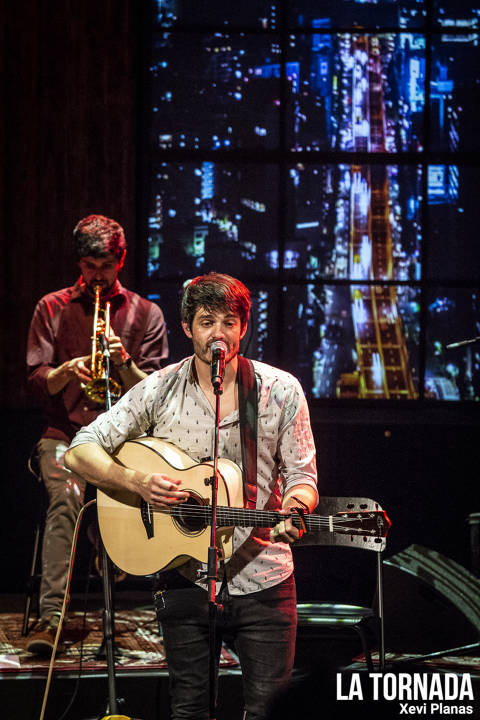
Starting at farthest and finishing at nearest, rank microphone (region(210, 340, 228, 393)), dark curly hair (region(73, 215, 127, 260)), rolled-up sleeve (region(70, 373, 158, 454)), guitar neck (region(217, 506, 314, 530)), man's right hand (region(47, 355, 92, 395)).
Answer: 1. dark curly hair (region(73, 215, 127, 260))
2. man's right hand (region(47, 355, 92, 395))
3. rolled-up sleeve (region(70, 373, 158, 454))
4. guitar neck (region(217, 506, 314, 530))
5. microphone (region(210, 340, 228, 393))

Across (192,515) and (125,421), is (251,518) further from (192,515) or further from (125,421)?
(125,421)

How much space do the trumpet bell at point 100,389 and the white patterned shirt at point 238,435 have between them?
3.25 feet

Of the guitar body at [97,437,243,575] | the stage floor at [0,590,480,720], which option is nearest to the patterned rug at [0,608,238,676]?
the stage floor at [0,590,480,720]

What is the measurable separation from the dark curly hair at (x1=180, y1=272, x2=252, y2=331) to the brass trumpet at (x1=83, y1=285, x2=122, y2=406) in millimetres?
1106

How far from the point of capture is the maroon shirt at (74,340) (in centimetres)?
423

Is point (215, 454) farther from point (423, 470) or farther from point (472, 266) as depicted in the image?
point (472, 266)

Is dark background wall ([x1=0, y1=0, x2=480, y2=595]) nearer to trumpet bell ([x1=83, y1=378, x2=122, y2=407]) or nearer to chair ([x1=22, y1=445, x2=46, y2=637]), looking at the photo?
chair ([x1=22, y1=445, x2=46, y2=637])

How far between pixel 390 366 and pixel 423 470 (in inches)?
31.2

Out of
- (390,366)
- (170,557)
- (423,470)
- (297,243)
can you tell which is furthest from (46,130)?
(170,557)

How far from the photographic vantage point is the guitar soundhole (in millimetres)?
2766

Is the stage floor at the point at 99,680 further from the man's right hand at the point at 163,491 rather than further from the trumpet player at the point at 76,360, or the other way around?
the man's right hand at the point at 163,491

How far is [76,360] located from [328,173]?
2743 millimetres

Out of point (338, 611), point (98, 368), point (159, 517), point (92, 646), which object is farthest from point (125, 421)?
point (92, 646)

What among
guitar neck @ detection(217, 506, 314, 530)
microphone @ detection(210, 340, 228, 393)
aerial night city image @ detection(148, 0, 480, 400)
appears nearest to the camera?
microphone @ detection(210, 340, 228, 393)
